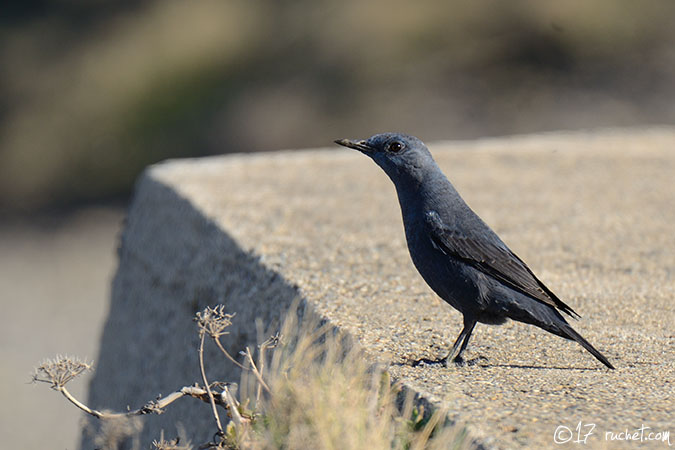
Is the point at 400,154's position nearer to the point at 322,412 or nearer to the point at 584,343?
the point at 584,343

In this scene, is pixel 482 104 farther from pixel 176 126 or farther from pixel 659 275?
pixel 659 275

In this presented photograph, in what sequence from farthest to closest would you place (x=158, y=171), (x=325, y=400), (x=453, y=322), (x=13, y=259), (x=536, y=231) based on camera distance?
(x=13, y=259) < (x=158, y=171) < (x=536, y=231) < (x=453, y=322) < (x=325, y=400)

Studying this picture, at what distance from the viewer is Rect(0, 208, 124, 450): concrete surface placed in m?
10.3

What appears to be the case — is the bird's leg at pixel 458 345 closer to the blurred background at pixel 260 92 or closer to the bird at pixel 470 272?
the bird at pixel 470 272

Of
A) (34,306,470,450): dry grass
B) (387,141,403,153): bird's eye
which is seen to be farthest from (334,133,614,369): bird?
(34,306,470,450): dry grass

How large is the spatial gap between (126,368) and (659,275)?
139 inches

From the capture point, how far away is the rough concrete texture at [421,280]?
3219 millimetres

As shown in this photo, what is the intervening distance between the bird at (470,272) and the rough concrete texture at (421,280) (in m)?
0.19

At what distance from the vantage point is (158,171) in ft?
23.6

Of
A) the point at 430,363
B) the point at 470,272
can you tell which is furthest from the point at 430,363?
the point at 470,272

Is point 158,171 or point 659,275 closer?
point 659,275

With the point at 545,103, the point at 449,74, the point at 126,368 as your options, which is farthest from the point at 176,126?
the point at 126,368

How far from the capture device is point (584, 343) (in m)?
3.29

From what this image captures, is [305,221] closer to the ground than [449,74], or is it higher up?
closer to the ground
